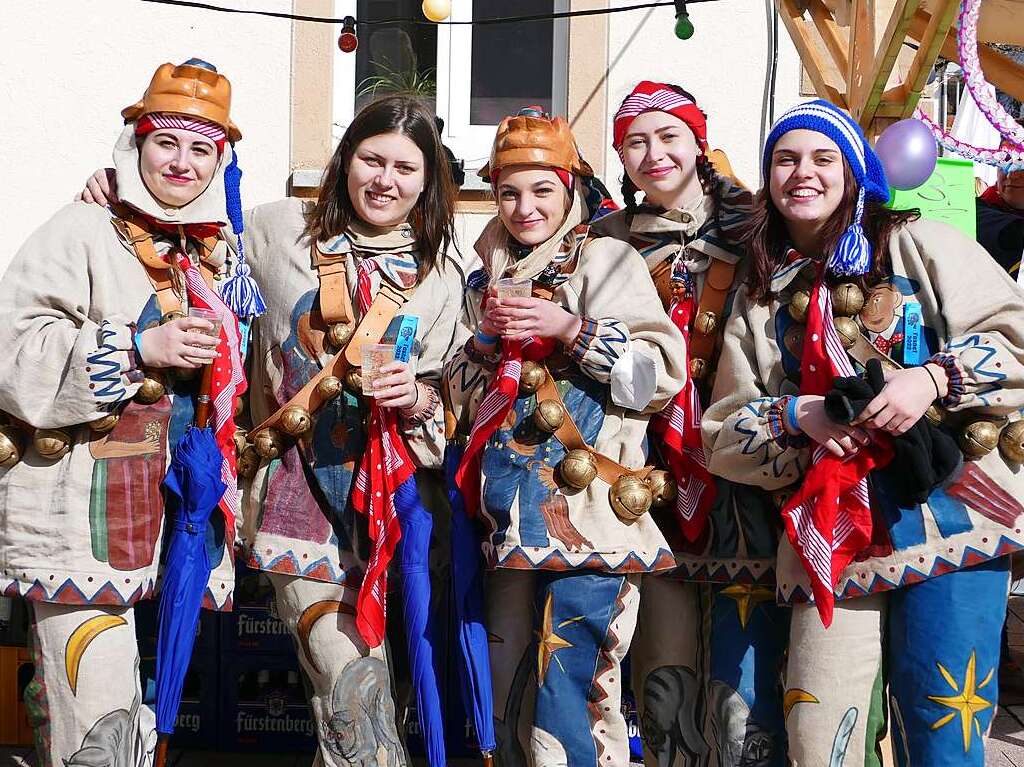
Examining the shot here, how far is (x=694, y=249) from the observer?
10.3 ft

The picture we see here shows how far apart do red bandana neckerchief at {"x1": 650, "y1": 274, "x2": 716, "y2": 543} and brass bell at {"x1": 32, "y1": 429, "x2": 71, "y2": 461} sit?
58.1 inches

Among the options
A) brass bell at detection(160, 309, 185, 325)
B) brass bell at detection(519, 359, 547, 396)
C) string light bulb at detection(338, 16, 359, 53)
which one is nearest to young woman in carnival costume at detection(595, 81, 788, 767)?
brass bell at detection(519, 359, 547, 396)

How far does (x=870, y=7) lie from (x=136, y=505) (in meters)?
2.96

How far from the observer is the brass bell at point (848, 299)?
2787 mm

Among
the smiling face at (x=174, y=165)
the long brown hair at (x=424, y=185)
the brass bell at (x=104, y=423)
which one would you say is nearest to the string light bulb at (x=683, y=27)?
the long brown hair at (x=424, y=185)

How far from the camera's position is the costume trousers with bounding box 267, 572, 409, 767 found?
2889 millimetres

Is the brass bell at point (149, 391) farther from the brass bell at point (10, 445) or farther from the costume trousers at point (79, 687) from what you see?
the costume trousers at point (79, 687)

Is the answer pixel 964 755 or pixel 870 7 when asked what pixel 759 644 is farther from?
pixel 870 7

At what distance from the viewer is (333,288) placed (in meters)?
3.05

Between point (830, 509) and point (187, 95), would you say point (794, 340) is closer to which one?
point (830, 509)

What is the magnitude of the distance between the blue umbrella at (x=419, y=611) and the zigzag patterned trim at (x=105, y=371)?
721mm

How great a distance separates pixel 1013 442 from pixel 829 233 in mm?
642

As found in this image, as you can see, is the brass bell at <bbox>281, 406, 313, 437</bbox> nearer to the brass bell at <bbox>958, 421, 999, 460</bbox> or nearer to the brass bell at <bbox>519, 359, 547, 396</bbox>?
the brass bell at <bbox>519, 359, 547, 396</bbox>

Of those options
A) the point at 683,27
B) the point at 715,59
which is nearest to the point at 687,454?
the point at 683,27
